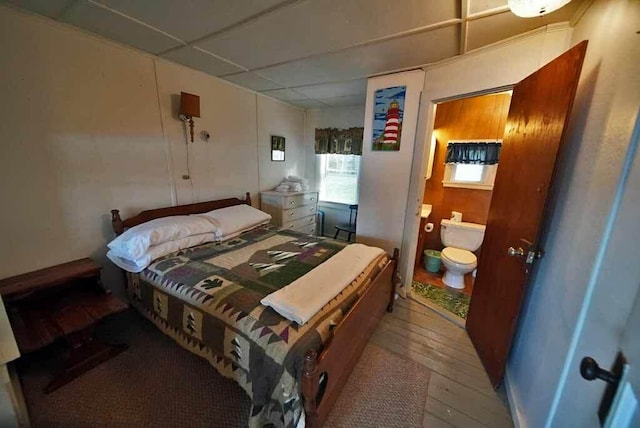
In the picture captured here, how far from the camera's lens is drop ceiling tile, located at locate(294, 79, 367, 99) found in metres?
2.77

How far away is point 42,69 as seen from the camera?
167 centimetres

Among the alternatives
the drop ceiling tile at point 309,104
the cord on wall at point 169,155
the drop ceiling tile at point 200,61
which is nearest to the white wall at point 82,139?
the cord on wall at point 169,155

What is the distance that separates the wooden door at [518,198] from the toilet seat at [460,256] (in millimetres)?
733

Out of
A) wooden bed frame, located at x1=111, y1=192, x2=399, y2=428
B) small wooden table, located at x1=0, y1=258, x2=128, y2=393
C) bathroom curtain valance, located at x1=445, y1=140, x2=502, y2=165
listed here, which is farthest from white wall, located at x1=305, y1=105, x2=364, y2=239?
small wooden table, located at x1=0, y1=258, x2=128, y2=393

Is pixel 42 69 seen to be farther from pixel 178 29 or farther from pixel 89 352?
pixel 89 352

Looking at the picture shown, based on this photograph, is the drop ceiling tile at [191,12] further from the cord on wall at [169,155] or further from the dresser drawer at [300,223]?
the dresser drawer at [300,223]

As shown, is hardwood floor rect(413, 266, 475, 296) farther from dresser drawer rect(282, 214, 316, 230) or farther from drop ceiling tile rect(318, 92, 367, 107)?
drop ceiling tile rect(318, 92, 367, 107)

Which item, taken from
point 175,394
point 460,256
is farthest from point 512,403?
point 175,394

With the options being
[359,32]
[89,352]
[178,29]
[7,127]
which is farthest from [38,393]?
[359,32]

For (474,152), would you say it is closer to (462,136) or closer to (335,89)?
(462,136)

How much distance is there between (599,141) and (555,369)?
1.07 m

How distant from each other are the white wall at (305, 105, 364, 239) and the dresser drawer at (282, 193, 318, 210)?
1.53 feet

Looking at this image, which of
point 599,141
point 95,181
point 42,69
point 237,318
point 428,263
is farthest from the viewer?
point 428,263

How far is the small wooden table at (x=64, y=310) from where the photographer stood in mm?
1505
